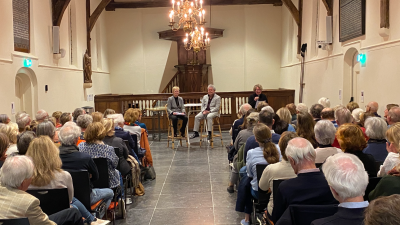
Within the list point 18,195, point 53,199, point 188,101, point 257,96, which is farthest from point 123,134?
point 188,101

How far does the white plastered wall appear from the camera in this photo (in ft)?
21.7

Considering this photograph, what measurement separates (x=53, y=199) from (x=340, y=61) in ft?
24.4

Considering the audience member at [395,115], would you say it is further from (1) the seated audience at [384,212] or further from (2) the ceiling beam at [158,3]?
(2) the ceiling beam at [158,3]

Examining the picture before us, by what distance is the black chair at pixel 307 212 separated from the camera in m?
2.13

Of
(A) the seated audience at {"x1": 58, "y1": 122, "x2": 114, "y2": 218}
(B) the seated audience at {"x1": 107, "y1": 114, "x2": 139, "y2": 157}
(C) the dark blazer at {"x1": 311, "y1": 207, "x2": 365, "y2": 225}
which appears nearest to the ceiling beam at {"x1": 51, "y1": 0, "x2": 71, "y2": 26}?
(B) the seated audience at {"x1": 107, "y1": 114, "x2": 139, "y2": 157}

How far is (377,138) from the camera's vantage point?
3670 millimetres

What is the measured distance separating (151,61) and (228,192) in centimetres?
982

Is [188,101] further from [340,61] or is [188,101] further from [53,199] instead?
[53,199]

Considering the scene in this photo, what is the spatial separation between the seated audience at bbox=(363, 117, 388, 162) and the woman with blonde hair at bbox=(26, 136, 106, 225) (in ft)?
8.36

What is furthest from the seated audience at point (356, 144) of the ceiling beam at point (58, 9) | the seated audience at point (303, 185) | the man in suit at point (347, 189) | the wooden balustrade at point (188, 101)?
the wooden balustrade at point (188, 101)

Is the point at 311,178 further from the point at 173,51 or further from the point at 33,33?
the point at 173,51

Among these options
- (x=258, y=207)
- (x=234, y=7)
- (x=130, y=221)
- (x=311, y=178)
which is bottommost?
(x=130, y=221)

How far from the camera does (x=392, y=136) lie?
10.2ft

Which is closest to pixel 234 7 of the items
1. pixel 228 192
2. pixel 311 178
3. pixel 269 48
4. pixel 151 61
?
pixel 269 48
